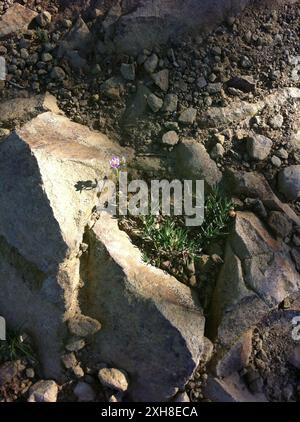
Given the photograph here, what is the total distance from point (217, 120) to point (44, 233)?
1.88 m

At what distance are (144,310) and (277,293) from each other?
110 centimetres

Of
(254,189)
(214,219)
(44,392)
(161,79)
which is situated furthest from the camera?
(161,79)

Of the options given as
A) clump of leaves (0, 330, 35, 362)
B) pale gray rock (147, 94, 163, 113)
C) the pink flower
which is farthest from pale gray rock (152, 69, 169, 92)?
clump of leaves (0, 330, 35, 362)

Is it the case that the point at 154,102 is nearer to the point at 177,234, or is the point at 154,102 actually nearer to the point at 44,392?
the point at 177,234

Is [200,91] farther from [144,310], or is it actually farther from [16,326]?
[16,326]

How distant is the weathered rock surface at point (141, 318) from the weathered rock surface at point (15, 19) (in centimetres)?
218

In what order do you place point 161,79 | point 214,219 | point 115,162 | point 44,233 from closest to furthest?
1. point 44,233
2. point 115,162
3. point 214,219
4. point 161,79

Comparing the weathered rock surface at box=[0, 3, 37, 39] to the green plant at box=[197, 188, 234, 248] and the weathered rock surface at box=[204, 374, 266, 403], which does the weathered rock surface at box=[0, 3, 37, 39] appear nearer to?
the green plant at box=[197, 188, 234, 248]

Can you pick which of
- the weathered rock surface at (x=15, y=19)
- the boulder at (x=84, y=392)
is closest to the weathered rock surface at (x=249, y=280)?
the boulder at (x=84, y=392)

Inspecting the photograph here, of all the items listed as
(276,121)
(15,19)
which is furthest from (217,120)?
(15,19)

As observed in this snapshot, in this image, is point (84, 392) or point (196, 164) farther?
point (196, 164)

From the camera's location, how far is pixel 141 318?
3594 millimetres
